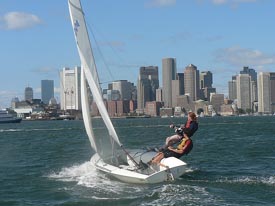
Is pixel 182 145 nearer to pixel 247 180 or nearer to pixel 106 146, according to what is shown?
pixel 247 180

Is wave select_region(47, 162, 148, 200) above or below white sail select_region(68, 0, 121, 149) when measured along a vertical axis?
below

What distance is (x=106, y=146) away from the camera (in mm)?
23797

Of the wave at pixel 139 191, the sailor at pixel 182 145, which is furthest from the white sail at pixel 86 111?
the sailor at pixel 182 145

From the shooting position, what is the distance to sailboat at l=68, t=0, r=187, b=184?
20000 mm

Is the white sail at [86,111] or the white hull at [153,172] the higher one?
the white sail at [86,111]

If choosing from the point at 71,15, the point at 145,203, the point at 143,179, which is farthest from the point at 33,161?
the point at 145,203

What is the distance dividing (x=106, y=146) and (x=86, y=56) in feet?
12.6

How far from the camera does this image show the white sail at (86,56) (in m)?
22.9

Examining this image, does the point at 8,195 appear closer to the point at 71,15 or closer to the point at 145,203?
the point at 145,203

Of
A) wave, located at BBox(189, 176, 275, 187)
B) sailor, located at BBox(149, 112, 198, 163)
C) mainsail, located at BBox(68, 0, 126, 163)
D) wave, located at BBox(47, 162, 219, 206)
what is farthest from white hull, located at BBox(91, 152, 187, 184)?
mainsail, located at BBox(68, 0, 126, 163)

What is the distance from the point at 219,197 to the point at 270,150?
18.1 m

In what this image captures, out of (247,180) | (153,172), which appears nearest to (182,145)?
(153,172)

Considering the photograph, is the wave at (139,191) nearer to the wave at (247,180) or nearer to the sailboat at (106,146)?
the sailboat at (106,146)

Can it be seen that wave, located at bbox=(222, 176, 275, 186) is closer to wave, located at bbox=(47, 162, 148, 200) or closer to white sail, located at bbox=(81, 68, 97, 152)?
wave, located at bbox=(47, 162, 148, 200)
